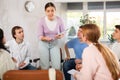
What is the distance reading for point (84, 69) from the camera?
213 cm

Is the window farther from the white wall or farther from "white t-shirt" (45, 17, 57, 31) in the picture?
"white t-shirt" (45, 17, 57, 31)

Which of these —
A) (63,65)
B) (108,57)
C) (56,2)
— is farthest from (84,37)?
(56,2)

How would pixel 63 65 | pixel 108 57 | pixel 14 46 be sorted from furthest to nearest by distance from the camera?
pixel 63 65 → pixel 14 46 → pixel 108 57

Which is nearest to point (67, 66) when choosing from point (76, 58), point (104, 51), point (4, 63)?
point (76, 58)

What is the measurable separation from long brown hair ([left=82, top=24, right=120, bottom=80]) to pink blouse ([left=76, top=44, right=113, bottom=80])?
33 mm

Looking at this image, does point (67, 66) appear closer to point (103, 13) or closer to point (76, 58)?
point (76, 58)

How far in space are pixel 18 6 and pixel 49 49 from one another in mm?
1784

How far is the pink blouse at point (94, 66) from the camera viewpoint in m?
2.09

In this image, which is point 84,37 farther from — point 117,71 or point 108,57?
point 117,71

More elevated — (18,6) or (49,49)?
(18,6)

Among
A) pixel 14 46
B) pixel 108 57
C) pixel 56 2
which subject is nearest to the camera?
pixel 108 57

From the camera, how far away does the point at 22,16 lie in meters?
5.08

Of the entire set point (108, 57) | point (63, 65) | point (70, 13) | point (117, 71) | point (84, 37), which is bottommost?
point (63, 65)

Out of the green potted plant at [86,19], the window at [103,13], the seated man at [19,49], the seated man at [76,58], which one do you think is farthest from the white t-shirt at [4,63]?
the window at [103,13]
